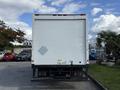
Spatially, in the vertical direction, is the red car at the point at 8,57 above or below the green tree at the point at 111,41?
below

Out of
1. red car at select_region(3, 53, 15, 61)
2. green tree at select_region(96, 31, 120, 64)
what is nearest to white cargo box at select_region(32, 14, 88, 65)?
green tree at select_region(96, 31, 120, 64)

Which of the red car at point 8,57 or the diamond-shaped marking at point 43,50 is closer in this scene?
the diamond-shaped marking at point 43,50

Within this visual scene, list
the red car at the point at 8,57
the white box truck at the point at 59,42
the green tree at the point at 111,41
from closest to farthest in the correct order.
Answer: the white box truck at the point at 59,42 → the green tree at the point at 111,41 → the red car at the point at 8,57

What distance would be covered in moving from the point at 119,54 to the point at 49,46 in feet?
65.0

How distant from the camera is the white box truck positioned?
1756 centimetres

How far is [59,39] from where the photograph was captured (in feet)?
57.9

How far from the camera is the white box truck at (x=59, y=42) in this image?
17.6 metres

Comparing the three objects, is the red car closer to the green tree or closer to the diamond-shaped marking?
the green tree

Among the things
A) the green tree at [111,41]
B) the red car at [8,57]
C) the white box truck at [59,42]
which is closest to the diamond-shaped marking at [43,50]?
the white box truck at [59,42]

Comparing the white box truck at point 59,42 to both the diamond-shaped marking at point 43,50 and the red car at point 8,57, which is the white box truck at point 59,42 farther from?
the red car at point 8,57

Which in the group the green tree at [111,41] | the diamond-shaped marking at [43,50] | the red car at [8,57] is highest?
the green tree at [111,41]

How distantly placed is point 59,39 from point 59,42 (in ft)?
0.49

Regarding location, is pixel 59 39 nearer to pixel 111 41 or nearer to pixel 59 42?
pixel 59 42

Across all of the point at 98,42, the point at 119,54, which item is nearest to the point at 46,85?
the point at 119,54
